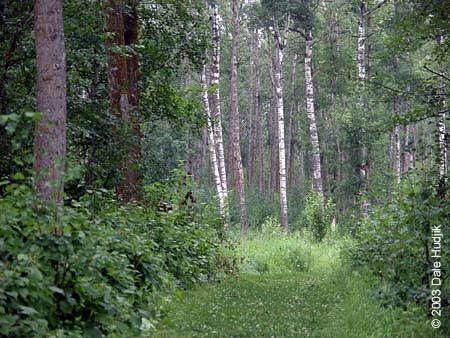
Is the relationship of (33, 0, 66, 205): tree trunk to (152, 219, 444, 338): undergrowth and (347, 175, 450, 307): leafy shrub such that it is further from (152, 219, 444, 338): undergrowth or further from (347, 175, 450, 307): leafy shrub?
(347, 175, 450, 307): leafy shrub

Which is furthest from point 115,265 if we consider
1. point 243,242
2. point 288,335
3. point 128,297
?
point 243,242

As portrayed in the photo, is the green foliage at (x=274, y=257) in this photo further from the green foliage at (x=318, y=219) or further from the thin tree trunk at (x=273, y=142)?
the thin tree trunk at (x=273, y=142)

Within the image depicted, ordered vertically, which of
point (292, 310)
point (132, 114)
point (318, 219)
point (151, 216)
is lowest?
point (318, 219)

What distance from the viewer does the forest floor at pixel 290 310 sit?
25.7ft

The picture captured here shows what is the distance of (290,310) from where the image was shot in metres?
10.0

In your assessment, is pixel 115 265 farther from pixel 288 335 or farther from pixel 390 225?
pixel 390 225

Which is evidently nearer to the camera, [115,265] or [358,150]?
[115,265]

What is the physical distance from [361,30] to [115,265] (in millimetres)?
22539

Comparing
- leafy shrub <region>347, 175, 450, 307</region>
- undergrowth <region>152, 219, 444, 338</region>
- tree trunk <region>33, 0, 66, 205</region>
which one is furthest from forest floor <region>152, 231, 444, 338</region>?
tree trunk <region>33, 0, 66, 205</region>

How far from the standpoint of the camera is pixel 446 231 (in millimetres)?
7992

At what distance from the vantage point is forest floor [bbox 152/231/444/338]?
7.85m

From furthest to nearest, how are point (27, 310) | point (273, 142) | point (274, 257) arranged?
1. point (273, 142)
2. point (274, 257)
3. point (27, 310)

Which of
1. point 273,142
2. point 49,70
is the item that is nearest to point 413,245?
point 49,70

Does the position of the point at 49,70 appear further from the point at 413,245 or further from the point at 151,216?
the point at 413,245
